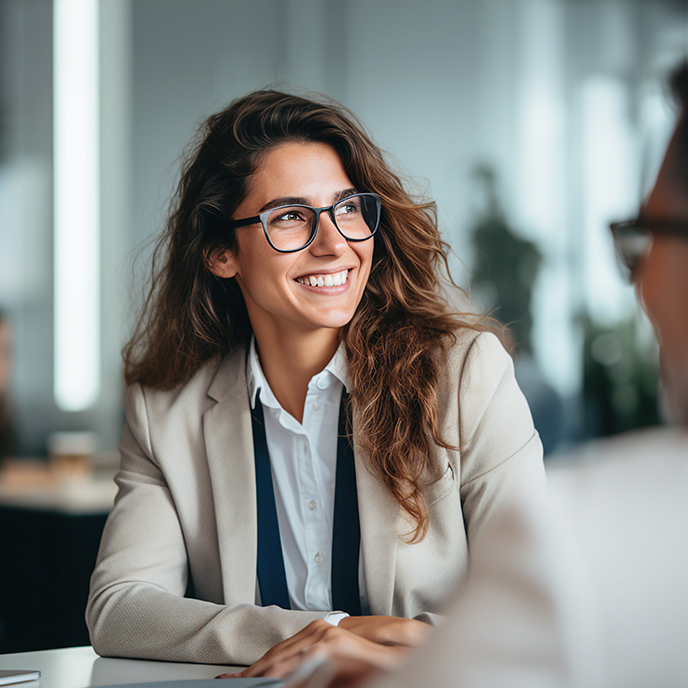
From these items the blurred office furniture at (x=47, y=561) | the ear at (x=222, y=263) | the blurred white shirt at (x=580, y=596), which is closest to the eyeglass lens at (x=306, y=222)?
the ear at (x=222, y=263)

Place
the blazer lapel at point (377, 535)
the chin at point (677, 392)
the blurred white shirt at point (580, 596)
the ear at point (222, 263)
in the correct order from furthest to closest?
the ear at point (222, 263) < the blazer lapel at point (377, 535) < the chin at point (677, 392) < the blurred white shirt at point (580, 596)

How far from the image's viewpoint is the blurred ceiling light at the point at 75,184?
5480 millimetres

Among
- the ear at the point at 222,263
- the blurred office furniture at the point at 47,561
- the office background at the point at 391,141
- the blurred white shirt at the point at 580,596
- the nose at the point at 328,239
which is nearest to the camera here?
the blurred white shirt at the point at 580,596

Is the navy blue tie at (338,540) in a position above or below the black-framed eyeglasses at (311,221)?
below

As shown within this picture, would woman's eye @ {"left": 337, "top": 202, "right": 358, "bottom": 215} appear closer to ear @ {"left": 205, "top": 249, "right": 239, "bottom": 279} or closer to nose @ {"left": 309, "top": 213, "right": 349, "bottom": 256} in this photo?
nose @ {"left": 309, "top": 213, "right": 349, "bottom": 256}

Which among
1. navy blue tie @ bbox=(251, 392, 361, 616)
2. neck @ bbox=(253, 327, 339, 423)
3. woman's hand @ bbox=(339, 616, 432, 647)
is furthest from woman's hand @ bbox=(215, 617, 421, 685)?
neck @ bbox=(253, 327, 339, 423)

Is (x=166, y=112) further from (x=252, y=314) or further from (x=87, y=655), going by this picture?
(x=87, y=655)

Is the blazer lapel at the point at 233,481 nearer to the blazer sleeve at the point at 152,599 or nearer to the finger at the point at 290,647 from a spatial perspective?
the blazer sleeve at the point at 152,599

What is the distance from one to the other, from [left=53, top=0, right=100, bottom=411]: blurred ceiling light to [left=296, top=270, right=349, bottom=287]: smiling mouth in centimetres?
416

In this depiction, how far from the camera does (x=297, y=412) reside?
1.78 m

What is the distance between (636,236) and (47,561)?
10.4 ft

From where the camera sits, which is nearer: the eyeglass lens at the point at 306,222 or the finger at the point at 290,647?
the finger at the point at 290,647

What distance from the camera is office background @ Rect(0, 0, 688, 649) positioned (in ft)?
17.9

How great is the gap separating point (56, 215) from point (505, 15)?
377 cm
